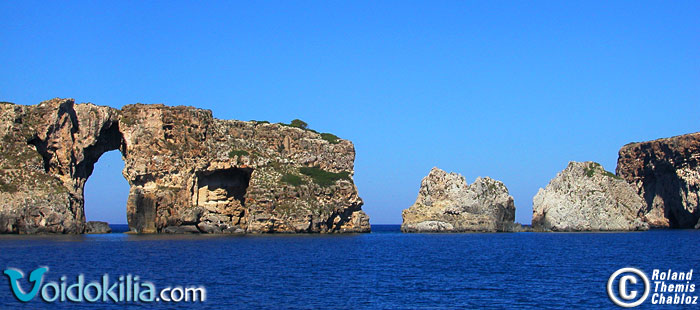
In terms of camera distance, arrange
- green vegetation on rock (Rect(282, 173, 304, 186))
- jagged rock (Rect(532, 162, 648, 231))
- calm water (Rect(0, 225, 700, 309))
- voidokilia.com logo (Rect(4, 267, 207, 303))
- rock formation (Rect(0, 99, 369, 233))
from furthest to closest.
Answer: jagged rock (Rect(532, 162, 648, 231)) → green vegetation on rock (Rect(282, 173, 304, 186)) → rock formation (Rect(0, 99, 369, 233)) → calm water (Rect(0, 225, 700, 309)) → voidokilia.com logo (Rect(4, 267, 207, 303))

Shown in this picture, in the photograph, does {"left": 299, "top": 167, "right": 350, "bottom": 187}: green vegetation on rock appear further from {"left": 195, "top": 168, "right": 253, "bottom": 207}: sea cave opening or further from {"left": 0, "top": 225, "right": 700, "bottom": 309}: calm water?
{"left": 0, "top": 225, "right": 700, "bottom": 309}: calm water

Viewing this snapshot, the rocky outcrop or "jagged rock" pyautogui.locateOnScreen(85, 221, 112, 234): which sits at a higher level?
the rocky outcrop

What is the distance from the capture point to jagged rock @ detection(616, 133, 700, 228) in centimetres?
16084

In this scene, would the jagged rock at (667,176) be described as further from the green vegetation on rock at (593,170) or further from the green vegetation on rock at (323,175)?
the green vegetation on rock at (323,175)

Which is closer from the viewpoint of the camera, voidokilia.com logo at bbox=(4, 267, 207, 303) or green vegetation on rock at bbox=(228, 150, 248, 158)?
voidokilia.com logo at bbox=(4, 267, 207, 303)

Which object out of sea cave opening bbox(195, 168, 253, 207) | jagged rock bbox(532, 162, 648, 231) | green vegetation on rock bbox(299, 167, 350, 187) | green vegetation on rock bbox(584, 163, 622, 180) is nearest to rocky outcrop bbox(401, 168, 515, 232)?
jagged rock bbox(532, 162, 648, 231)

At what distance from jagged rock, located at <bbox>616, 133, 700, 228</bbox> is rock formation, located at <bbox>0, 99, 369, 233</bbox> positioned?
74.8 meters

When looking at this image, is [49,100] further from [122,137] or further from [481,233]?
[481,233]

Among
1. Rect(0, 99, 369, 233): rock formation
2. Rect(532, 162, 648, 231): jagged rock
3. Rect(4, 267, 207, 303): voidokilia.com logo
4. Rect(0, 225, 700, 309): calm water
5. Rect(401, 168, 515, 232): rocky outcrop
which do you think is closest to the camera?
Rect(4, 267, 207, 303): voidokilia.com logo

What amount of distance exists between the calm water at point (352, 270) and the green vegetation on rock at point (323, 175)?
1165 inches

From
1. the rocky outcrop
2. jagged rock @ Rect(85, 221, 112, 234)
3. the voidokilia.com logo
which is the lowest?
the voidokilia.com logo

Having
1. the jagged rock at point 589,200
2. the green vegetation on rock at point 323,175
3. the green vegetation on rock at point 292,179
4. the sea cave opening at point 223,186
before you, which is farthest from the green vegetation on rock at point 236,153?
the jagged rock at point 589,200

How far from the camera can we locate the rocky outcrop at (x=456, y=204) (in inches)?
5792

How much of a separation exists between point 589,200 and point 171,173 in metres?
78.9
